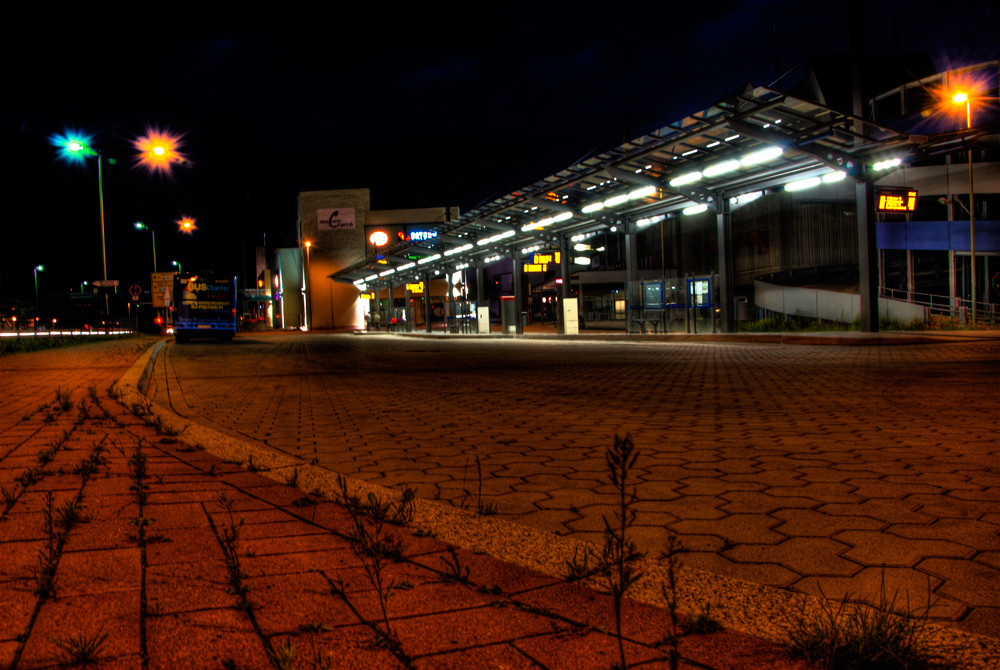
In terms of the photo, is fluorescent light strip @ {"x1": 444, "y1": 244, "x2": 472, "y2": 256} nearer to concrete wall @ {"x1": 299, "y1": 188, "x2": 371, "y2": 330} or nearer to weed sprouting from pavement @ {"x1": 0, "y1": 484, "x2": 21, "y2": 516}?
concrete wall @ {"x1": 299, "y1": 188, "x2": 371, "y2": 330}

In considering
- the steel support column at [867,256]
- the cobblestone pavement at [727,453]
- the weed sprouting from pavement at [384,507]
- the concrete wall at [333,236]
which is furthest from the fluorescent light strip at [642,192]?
the concrete wall at [333,236]

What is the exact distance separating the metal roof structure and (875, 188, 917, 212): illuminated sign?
159 centimetres

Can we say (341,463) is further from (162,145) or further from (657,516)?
(162,145)

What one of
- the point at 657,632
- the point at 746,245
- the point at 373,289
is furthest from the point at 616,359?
the point at 373,289

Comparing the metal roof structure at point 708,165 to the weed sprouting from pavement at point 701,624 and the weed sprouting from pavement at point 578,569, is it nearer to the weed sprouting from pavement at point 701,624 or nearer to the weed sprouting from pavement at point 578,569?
the weed sprouting from pavement at point 578,569

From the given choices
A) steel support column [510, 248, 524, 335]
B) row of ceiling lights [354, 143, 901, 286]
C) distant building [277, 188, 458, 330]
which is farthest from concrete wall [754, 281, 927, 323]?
distant building [277, 188, 458, 330]

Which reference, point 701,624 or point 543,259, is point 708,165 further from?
point 701,624

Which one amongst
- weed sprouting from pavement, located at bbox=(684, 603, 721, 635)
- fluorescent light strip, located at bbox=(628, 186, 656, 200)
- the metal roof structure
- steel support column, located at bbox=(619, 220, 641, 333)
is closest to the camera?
weed sprouting from pavement, located at bbox=(684, 603, 721, 635)

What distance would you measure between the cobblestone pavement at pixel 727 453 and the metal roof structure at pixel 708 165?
316 inches

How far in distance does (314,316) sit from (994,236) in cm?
5236

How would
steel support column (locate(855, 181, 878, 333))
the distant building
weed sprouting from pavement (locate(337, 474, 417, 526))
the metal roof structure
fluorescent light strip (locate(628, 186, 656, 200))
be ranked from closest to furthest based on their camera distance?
1. weed sprouting from pavement (locate(337, 474, 417, 526))
2. the metal roof structure
3. steel support column (locate(855, 181, 878, 333))
4. fluorescent light strip (locate(628, 186, 656, 200))
5. the distant building

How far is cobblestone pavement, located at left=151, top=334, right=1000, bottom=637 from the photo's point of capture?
296 centimetres

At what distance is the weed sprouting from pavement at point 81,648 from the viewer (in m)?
1.97

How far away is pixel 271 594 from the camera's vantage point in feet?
8.14
